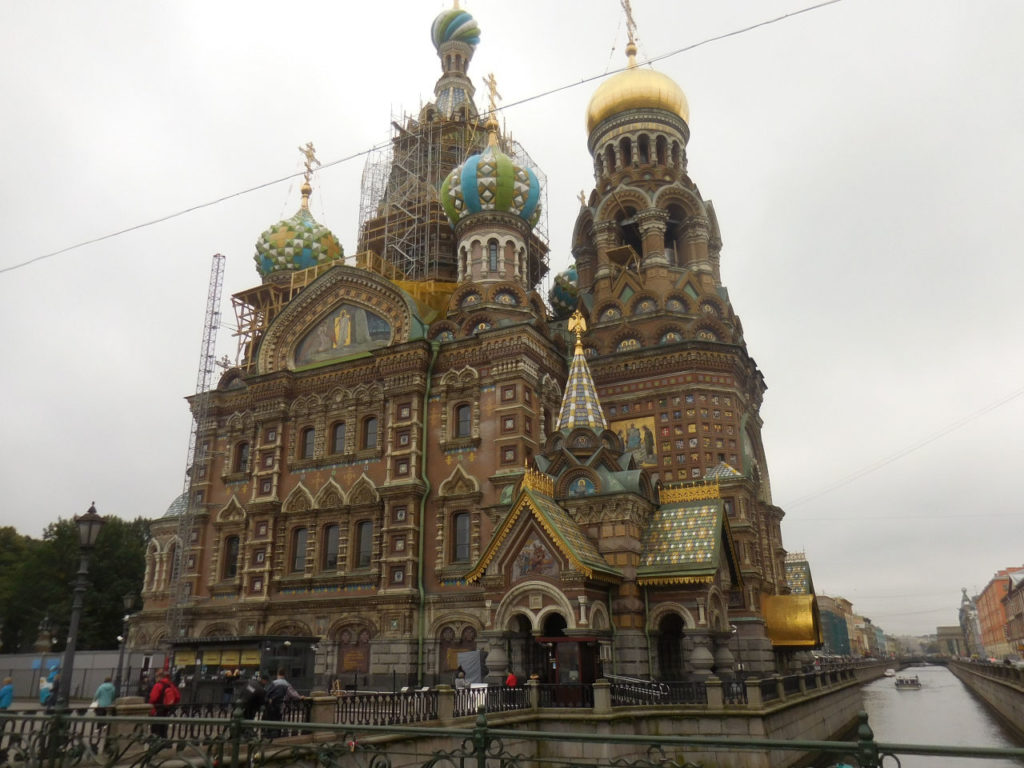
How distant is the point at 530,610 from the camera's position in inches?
688

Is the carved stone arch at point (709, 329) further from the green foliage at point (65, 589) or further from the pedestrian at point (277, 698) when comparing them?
the green foliage at point (65, 589)

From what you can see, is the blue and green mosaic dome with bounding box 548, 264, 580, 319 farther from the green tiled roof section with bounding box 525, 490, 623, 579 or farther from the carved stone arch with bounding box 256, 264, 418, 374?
the green tiled roof section with bounding box 525, 490, 623, 579

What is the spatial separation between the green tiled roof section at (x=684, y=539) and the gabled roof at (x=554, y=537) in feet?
3.74

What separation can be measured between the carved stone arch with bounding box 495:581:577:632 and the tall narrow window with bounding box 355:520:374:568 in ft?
29.5

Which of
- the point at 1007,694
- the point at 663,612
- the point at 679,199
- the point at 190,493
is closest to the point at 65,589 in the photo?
the point at 190,493

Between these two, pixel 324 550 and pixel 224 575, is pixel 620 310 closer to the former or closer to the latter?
pixel 324 550

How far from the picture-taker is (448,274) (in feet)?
111

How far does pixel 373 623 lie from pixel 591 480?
30.1ft

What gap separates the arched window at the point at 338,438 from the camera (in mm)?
27750

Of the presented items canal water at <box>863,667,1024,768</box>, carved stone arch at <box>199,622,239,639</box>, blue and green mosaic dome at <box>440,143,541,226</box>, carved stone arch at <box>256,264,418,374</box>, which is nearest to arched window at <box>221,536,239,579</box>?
carved stone arch at <box>199,622,239,639</box>

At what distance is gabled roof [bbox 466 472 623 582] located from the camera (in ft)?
56.8

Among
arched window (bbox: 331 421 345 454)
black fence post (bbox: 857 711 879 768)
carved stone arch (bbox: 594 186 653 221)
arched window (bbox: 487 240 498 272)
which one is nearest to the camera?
black fence post (bbox: 857 711 879 768)

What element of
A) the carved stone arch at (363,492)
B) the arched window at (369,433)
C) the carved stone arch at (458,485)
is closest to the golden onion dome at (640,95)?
the arched window at (369,433)

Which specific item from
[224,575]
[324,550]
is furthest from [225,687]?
[224,575]
